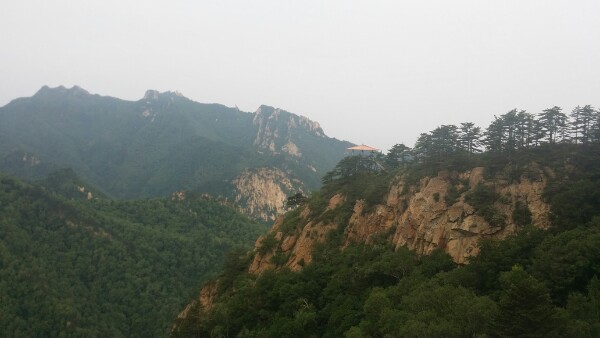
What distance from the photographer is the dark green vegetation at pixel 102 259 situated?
7525cm

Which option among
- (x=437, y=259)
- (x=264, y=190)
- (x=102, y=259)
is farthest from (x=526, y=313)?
(x=264, y=190)

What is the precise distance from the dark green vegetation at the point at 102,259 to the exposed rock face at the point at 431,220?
27.8m

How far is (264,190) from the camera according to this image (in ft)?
570

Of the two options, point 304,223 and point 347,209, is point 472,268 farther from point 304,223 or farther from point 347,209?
point 304,223

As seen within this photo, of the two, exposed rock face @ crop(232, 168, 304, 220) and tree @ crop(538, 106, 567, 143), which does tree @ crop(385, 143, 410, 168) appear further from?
exposed rock face @ crop(232, 168, 304, 220)

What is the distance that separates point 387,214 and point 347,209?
5711mm

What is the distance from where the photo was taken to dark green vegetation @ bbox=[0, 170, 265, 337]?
247 feet

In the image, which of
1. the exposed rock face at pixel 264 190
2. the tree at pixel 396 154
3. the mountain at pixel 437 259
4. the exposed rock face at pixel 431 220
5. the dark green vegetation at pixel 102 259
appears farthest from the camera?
the exposed rock face at pixel 264 190

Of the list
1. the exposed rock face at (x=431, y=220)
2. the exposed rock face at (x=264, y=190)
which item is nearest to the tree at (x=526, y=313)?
the exposed rock face at (x=431, y=220)

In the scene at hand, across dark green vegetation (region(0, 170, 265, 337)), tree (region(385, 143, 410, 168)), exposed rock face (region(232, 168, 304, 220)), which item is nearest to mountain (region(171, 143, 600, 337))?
tree (region(385, 143, 410, 168))

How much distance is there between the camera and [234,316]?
1553 inches

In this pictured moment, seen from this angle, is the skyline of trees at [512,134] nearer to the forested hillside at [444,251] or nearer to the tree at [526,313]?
the forested hillside at [444,251]

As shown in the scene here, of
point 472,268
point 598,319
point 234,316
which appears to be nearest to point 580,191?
point 472,268

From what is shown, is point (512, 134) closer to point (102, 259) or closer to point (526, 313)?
point (526, 313)
